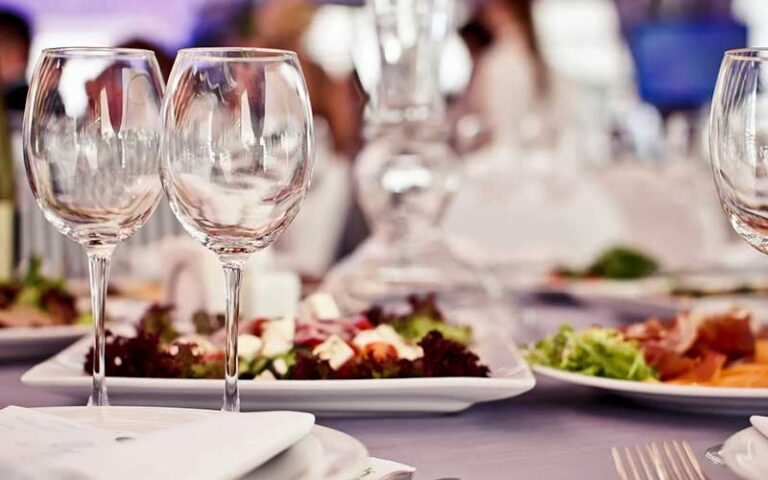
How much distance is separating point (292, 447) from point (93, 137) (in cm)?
31

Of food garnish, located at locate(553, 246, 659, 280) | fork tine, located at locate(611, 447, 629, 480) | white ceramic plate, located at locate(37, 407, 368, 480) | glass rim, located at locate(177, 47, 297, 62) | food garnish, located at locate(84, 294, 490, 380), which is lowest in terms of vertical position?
food garnish, located at locate(553, 246, 659, 280)

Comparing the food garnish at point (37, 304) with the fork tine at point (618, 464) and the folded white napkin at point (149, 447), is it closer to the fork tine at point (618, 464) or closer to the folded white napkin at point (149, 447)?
the folded white napkin at point (149, 447)

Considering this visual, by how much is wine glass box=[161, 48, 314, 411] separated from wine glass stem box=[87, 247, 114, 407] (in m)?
0.13

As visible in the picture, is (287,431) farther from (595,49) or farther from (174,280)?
(595,49)

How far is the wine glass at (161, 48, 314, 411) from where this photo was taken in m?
0.83

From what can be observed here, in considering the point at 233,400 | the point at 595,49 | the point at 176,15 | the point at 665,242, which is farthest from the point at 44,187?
the point at 595,49

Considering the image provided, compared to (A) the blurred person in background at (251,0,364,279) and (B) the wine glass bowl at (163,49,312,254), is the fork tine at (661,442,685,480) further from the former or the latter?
(A) the blurred person in background at (251,0,364,279)

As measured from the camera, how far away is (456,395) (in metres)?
1.06

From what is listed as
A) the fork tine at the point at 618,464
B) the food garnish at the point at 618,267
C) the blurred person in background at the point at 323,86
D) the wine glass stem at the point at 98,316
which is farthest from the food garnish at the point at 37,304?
the blurred person in background at the point at 323,86

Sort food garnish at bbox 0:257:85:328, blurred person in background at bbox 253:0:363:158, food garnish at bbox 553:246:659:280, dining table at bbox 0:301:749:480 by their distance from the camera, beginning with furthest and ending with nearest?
blurred person in background at bbox 253:0:363:158 < food garnish at bbox 553:246:659:280 < food garnish at bbox 0:257:85:328 < dining table at bbox 0:301:749:480

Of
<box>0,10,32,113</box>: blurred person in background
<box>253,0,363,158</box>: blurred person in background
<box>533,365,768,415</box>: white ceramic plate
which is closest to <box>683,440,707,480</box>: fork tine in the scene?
<box>533,365,768,415</box>: white ceramic plate

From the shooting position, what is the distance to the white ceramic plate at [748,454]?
0.77 metres

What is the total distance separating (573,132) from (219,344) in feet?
22.5

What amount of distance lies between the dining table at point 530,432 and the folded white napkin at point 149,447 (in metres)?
0.17
